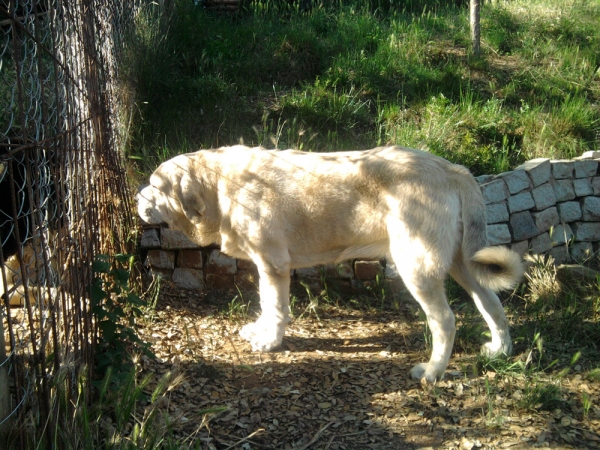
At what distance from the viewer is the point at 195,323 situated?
17.8ft

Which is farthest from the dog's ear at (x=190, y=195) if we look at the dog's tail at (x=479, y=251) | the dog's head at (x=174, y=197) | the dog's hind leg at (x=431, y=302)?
the dog's tail at (x=479, y=251)

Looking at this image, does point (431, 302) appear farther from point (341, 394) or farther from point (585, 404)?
point (585, 404)

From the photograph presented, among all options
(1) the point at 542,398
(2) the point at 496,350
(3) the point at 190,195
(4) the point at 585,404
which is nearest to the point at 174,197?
(3) the point at 190,195

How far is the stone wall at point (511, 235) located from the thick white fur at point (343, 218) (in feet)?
2.94

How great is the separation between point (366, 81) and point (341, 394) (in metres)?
4.91

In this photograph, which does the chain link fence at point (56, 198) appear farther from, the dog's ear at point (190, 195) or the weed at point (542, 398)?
the weed at point (542, 398)

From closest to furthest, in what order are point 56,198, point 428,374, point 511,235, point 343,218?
point 56,198 → point 428,374 → point 343,218 → point 511,235

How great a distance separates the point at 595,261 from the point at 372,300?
2450 mm

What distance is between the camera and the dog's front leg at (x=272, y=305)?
476cm

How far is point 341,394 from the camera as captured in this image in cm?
436

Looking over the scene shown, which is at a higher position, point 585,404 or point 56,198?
point 56,198

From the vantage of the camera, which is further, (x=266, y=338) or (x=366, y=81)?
(x=366, y=81)

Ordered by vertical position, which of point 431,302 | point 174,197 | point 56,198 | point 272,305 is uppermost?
point 56,198

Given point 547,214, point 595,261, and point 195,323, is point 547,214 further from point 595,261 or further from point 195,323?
point 195,323
